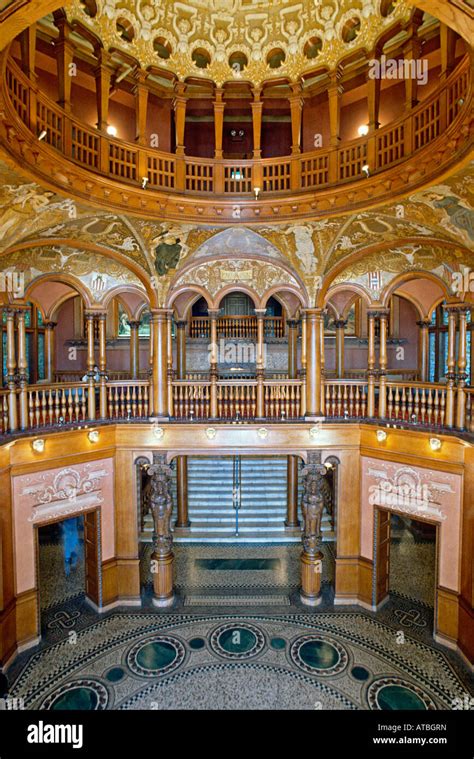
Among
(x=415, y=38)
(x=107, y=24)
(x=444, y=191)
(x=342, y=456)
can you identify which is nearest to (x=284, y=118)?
(x=415, y=38)

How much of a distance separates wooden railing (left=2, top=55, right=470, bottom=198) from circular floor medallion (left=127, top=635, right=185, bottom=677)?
324 inches

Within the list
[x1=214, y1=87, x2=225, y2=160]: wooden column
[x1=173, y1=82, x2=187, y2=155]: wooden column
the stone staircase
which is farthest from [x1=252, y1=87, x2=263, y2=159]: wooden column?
the stone staircase

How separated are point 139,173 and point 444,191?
198 inches

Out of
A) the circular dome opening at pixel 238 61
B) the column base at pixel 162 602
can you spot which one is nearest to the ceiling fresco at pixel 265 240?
the circular dome opening at pixel 238 61

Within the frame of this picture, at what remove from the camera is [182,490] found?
37.7ft

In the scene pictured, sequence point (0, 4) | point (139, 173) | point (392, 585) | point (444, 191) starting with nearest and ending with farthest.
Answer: point (0, 4)
point (444, 191)
point (139, 173)
point (392, 585)

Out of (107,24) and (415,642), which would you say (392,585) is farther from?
(107,24)

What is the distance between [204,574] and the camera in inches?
385

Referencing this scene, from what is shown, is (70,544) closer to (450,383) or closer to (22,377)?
(22,377)

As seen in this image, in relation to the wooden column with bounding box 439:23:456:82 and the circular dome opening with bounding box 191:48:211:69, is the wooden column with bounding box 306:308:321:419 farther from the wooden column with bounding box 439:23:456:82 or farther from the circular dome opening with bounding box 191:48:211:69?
the circular dome opening with bounding box 191:48:211:69

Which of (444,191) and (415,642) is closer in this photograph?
(444,191)

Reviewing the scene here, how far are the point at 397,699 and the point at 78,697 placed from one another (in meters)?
4.88

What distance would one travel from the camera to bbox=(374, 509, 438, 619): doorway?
8.60 m

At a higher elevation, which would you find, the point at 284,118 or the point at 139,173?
the point at 284,118
